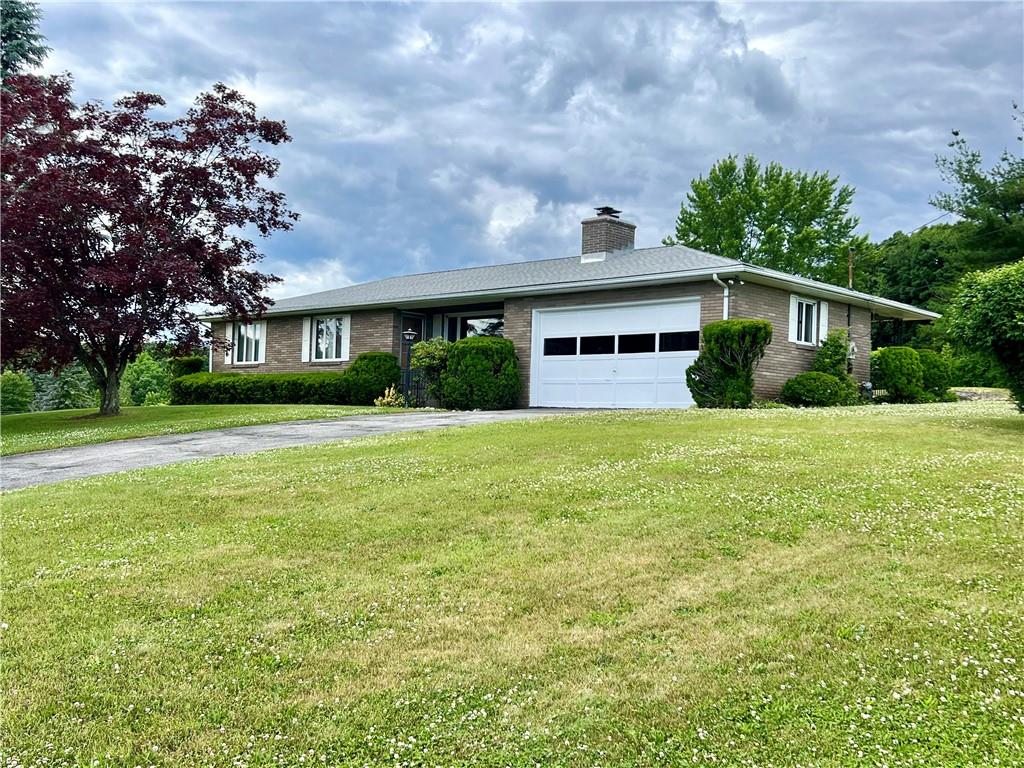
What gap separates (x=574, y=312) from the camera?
1972 centimetres

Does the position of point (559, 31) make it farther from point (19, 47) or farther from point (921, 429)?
point (19, 47)

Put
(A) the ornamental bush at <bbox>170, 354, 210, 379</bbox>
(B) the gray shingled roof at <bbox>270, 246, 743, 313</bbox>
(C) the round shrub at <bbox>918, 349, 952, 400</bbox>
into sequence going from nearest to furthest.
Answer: (B) the gray shingled roof at <bbox>270, 246, 743, 313</bbox>, (C) the round shrub at <bbox>918, 349, 952, 400</bbox>, (A) the ornamental bush at <bbox>170, 354, 210, 379</bbox>

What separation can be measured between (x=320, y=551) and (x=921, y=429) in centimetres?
864

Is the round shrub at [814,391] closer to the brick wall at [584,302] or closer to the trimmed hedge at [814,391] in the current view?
the trimmed hedge at [814,391]

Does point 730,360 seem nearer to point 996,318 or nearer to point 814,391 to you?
point 814,391

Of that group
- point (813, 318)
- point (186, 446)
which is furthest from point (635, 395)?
point (186, 446)

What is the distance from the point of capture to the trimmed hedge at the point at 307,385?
2219 cm

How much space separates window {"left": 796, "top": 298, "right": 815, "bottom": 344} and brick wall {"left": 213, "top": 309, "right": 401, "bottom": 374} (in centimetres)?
1105

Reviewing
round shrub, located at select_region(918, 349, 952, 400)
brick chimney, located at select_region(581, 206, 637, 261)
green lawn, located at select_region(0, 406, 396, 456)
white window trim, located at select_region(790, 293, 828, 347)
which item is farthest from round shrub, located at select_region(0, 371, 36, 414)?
round shrub, located at select_region(918, 349, 952, 400)

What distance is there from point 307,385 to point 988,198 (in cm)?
2754

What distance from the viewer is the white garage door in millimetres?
17938

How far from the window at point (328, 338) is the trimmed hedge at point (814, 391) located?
43.3ft

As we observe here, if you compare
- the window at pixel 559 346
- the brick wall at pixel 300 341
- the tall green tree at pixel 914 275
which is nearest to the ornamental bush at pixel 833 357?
the window at pixel 559 346

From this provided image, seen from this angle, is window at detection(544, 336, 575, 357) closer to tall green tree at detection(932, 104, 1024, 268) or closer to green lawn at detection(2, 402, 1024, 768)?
green lawn at detection(2, 402, 1024, 768)
